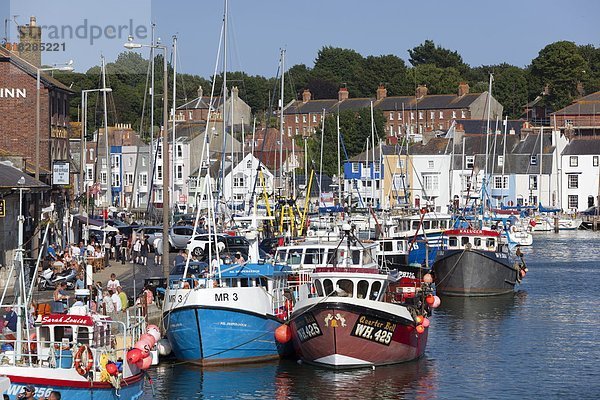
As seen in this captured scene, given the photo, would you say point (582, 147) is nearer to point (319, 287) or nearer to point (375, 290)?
point (375, 290)

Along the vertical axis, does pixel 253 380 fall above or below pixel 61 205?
below

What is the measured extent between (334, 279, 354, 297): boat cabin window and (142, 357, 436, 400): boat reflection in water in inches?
100

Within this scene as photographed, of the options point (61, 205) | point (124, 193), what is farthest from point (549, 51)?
point (61, 205)

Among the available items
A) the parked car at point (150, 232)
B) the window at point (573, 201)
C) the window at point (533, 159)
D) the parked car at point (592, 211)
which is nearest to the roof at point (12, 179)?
the parked car at point (150, 232)

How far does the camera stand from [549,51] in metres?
179

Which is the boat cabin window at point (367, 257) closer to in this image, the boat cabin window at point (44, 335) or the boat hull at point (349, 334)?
the boat hull at point (349, 334)

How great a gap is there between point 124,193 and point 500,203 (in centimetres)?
4376

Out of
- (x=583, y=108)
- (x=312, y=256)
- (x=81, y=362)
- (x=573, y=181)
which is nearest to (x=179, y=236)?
(x=312, y=256)

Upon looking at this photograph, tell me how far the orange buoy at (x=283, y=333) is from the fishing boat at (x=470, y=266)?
22.8 m

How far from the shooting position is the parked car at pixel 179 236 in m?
73.8

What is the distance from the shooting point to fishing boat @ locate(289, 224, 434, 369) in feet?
127

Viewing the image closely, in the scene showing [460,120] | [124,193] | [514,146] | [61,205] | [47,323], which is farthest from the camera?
[460,120]

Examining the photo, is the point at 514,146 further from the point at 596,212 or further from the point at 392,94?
the point at 392,94

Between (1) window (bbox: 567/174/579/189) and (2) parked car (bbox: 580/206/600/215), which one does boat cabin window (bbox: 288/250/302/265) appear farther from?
(1) window (bbox: 567/174/579/189)
